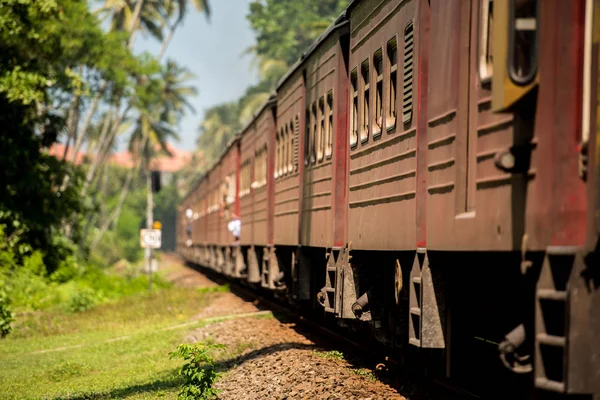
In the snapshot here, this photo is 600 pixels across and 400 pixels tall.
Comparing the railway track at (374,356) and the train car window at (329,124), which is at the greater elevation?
the train car window at (329,124)

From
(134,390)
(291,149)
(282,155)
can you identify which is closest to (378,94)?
(134,390)

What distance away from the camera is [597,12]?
547 centimetres

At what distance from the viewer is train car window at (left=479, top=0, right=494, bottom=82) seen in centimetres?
698

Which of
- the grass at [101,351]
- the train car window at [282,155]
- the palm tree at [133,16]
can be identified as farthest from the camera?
the palm tree at [133,16]

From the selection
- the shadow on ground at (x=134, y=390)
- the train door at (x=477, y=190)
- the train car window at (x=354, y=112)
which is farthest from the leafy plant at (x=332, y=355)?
the train door at (x=477, y=190)

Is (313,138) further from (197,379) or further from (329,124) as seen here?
(197,379)

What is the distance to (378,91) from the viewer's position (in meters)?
10.3

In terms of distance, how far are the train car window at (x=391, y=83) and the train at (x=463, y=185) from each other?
21 mm

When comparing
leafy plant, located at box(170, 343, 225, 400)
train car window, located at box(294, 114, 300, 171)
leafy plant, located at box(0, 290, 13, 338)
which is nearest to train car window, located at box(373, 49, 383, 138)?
leafy plant, located at box(170, 343, 225, 400)

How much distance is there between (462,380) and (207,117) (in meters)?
96.9

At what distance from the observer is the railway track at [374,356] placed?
369 inches

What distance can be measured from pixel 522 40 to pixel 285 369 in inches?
242

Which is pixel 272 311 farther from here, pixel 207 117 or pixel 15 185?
pixel 207 117

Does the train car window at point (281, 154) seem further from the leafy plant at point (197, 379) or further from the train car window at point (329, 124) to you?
the leafy plant at point (197, 379)
